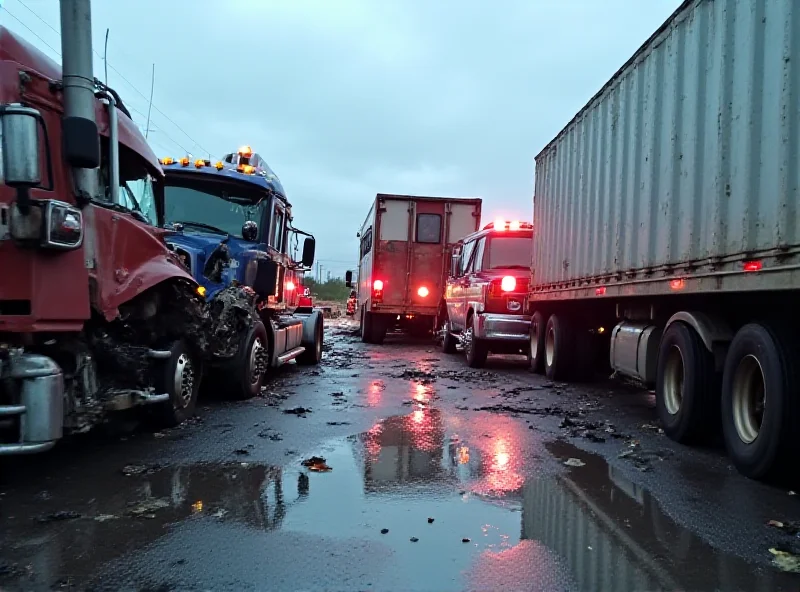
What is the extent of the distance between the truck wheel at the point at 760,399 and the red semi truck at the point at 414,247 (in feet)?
39.8

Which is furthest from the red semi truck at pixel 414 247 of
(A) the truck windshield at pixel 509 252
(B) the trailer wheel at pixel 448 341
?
(A) the truck windshield at pixel 509 252

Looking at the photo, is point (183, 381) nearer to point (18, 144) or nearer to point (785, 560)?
point (18, 144)

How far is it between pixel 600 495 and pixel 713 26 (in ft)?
13.3

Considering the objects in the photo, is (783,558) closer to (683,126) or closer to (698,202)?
(698,202)

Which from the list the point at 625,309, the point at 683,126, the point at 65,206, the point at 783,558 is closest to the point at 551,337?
the point at 625,309

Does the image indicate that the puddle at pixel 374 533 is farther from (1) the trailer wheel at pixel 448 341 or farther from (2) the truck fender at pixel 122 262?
(1) the trailer wheel at pixel 448 341

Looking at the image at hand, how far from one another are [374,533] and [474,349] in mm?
8430

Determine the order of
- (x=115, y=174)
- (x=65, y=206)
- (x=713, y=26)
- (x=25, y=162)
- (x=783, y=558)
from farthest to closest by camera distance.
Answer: (x=713, y=26) → (x=115, y=174) → (x=65, y=206) → (x=25, y=162) → (x=783, y=558)

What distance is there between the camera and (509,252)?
41.8 feet

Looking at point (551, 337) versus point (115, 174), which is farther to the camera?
point (551, 337)

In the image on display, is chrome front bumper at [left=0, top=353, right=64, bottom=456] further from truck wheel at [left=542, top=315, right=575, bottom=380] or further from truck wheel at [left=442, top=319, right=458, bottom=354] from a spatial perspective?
truck wheel at [left=442, top=319, right=458, bottom=354]

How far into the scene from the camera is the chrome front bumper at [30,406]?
3.73 metres

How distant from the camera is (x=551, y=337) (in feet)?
35.1

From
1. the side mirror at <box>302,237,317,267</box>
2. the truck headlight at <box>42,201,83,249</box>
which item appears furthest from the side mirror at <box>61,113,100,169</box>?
the side mirror at <box>302,237,317,267</box>
